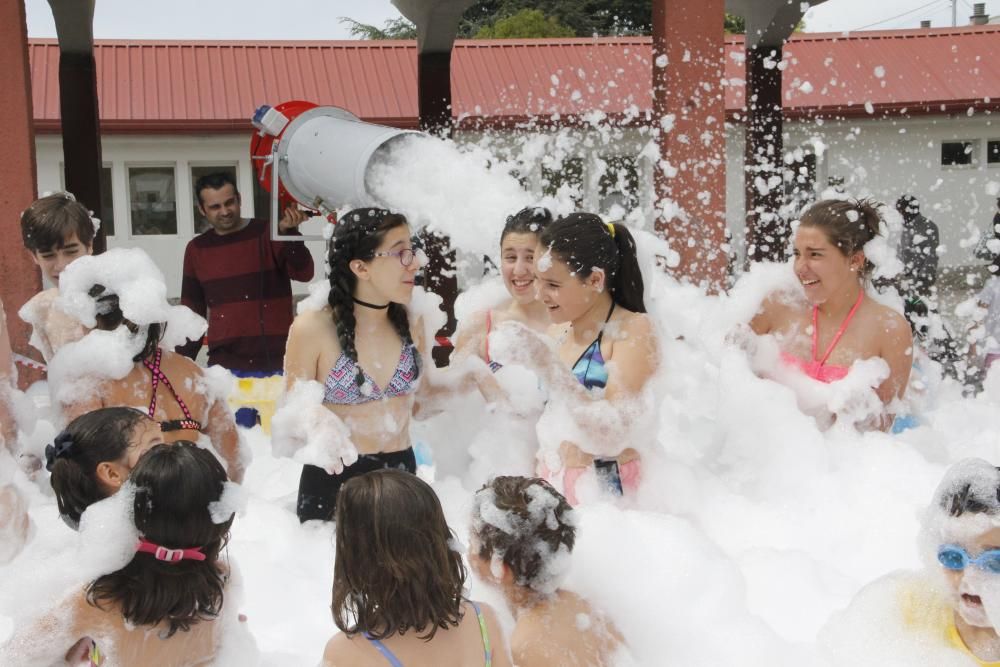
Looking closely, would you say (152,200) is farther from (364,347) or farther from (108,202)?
(364,347)

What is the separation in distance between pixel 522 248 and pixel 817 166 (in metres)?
12.6

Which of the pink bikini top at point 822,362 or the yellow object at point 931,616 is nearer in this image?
the yellow object at point 931,616

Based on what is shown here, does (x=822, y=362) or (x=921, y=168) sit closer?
(x=822, y=362)

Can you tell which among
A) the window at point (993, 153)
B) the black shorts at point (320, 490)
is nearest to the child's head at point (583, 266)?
the black shorts at point (320, 490)

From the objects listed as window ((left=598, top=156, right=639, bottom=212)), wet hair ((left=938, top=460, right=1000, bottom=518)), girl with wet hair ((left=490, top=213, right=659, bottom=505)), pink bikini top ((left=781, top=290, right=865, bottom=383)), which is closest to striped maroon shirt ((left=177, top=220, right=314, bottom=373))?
girl with wet hair ((left=490, top=213, right=659, bottom=505))

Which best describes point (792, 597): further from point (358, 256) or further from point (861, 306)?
point (358, 256)

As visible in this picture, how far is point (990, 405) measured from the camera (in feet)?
16.7

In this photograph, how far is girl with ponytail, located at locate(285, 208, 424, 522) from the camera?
3238 millimetres

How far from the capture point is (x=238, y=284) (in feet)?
16.9

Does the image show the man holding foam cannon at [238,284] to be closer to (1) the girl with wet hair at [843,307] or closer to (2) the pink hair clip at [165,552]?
(1) the girl with wet hair at [843,307]

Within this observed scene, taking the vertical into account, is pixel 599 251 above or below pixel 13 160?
below

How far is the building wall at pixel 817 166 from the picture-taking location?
14.3 meters

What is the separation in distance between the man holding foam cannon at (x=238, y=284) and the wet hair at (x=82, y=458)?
103 inches

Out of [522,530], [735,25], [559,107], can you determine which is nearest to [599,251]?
[522,530]
